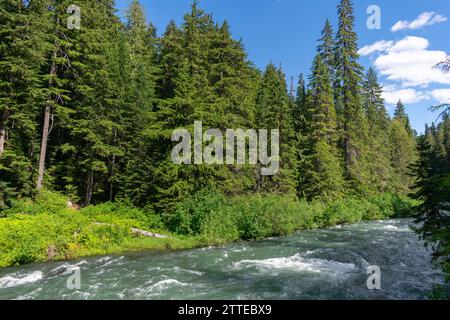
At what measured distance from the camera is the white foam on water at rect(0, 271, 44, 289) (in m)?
11.3

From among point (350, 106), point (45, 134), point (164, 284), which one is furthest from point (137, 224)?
point (350, 106)

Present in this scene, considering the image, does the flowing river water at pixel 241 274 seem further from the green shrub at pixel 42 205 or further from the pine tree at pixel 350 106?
the pine tree at pixel 350 106

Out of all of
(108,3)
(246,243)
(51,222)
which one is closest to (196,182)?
(246,243)

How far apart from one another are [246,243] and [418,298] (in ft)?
34.3

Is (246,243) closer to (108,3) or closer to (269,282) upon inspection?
(269,282)

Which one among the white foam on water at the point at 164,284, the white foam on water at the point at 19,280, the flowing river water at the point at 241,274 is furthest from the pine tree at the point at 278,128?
the white foam on water at the point at 19,280

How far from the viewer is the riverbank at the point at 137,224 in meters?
15.3

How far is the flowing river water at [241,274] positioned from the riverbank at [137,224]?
125 centimetres

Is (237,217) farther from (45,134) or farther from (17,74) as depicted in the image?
(17,74)

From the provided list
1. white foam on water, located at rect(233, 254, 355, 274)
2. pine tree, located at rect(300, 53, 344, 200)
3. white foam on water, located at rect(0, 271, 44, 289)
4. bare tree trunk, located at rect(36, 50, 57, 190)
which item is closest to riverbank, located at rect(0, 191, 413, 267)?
bare tree trunk, located at rect(36, 50, 57, 190)

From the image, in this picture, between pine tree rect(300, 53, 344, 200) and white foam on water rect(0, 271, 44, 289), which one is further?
pine tree rect(300, 53, 344, 200)

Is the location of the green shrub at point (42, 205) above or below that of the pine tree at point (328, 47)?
below

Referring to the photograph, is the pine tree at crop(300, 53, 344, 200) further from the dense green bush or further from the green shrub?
the green shrub

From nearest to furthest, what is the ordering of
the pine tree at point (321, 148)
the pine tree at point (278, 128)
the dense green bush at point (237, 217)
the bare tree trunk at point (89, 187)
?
1. the dense green bush at point (237, 217)
2. the bare tree trunk at point (89, 187)
3. the pine tree at point (278, 128)
4. the pine tree at point (321, 148)
